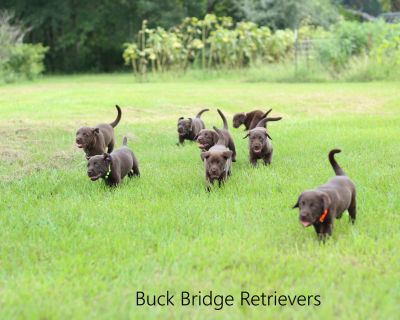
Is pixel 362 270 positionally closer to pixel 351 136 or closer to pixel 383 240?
pixel 383 240

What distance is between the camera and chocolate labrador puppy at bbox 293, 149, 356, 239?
4.28 m

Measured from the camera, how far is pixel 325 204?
4293mm

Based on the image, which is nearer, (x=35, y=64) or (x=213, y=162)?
(x=213, y=162)

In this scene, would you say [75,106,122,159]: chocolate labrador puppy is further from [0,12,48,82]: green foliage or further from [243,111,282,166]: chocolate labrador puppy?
[0,12,48,82]: green foliage

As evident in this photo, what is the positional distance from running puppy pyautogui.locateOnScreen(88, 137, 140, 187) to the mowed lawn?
0.59 ft

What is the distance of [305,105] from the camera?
51.7 feet

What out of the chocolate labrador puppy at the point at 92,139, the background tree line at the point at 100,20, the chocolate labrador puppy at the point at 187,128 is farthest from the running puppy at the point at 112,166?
the background tree line at the point at 100,20

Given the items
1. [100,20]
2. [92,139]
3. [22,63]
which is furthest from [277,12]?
[92,139]

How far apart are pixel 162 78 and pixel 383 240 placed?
2431 centimetres

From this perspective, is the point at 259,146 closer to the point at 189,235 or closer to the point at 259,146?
Answer: the point at 259,146

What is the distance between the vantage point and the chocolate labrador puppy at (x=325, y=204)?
4.28m

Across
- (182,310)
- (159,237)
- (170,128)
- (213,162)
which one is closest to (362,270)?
(182,310)

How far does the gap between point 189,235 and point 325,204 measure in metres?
1.20

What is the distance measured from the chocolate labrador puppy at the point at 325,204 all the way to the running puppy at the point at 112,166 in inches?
105
